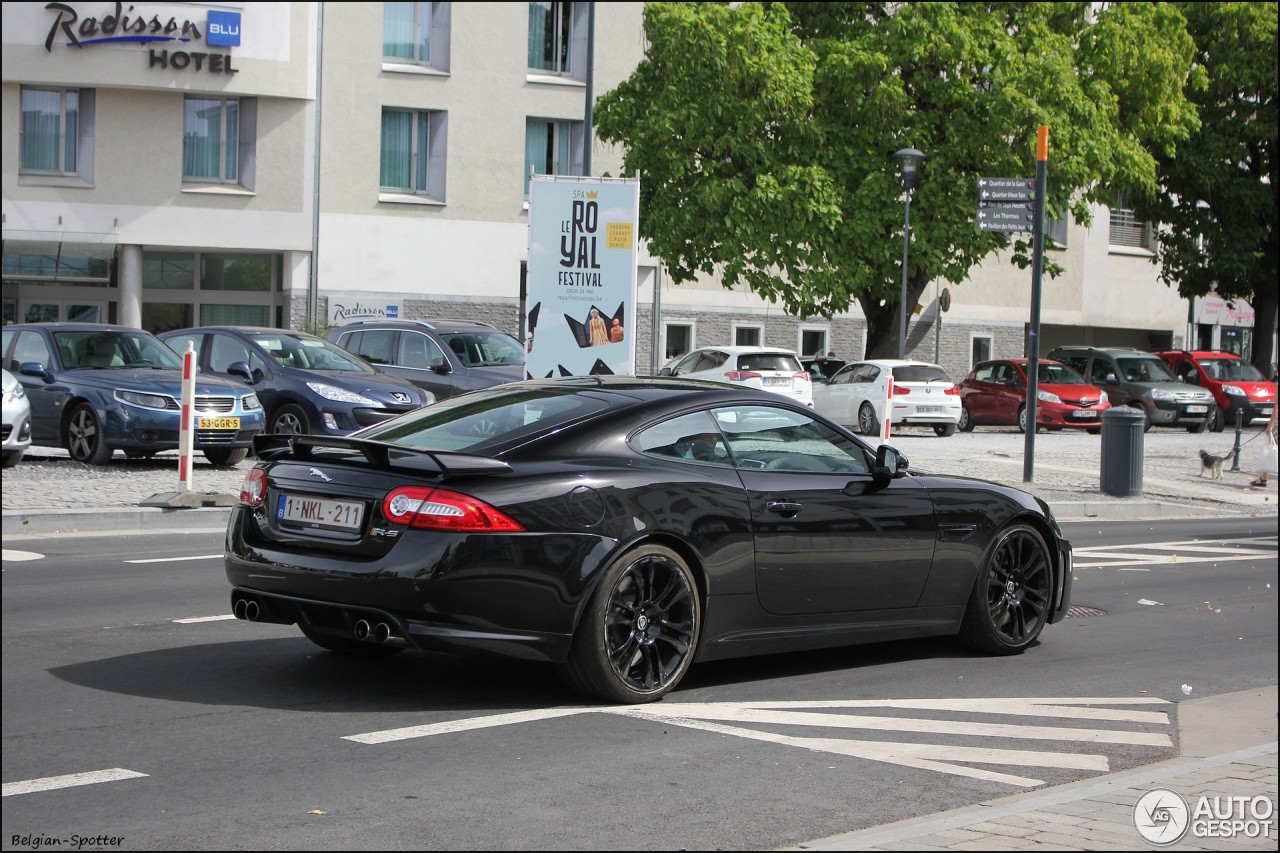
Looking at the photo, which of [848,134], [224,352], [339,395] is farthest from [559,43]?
[339,395]

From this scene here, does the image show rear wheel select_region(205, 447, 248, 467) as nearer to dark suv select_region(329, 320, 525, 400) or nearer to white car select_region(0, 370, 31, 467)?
white car select_region(0, 370, 31, 467)

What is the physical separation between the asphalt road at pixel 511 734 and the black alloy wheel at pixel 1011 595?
5.5 inches

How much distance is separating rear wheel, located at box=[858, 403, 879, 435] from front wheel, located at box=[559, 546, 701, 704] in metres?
23.1

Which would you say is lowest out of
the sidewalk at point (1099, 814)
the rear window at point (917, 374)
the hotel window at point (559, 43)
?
the sidewalk at point (1099, 814)

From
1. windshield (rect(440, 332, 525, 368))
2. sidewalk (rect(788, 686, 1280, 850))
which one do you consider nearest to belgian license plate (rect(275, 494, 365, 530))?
sidewalk (rect(788, 686, 1280, 850))

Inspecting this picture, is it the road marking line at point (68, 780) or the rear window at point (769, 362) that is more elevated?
the rear window at point (769, 362)

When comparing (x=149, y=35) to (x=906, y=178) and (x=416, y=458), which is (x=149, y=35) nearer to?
(x=906, y=178)

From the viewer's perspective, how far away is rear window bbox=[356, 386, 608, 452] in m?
6.97

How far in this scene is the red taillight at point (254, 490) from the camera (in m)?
7.02

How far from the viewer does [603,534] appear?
6.72 meters

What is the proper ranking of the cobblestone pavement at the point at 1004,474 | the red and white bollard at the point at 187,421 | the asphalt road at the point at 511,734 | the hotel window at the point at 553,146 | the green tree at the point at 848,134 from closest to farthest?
the asphalt road at the point at 511,734 < the red and white bollard at the point at 187,421 < the cobblestone pavement at the point at 1004,474 < the green tree at the point at 848,134 < the hotel window at the point at 553,146

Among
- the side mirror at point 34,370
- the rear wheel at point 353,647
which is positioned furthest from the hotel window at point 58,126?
the rear wheel at point 353,647

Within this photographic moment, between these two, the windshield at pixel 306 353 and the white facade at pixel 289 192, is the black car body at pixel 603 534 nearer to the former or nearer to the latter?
the windshield at pixel 306 353

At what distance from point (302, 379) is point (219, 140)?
64.2ft
